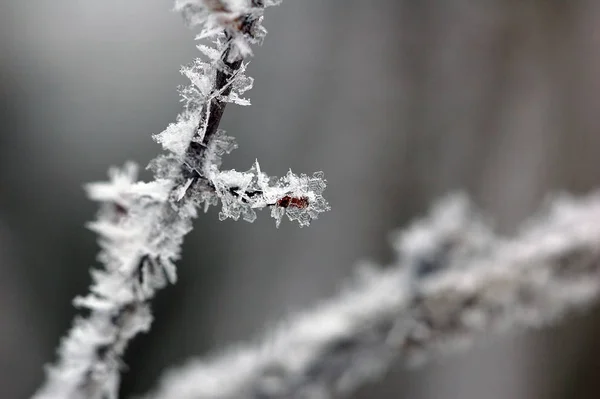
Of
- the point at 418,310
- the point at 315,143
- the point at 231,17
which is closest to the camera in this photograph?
the point at 231,17

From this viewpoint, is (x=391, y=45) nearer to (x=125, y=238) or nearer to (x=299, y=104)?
(x=299, y=104)

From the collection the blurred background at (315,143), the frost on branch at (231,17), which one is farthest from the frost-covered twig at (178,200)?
the blurred background at (315,143)

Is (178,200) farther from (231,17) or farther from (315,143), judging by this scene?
(315,143)

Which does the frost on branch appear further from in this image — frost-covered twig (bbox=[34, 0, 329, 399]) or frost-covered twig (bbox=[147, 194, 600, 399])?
frost-covered twig (bbox=[147, 194, 600, 399])

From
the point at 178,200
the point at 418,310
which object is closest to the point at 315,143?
the point at 418,310

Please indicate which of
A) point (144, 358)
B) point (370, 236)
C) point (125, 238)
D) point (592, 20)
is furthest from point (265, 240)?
point (125, 238)

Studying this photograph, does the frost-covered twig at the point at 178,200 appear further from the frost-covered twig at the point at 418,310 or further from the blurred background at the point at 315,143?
the blurred background at the point at 315,143
